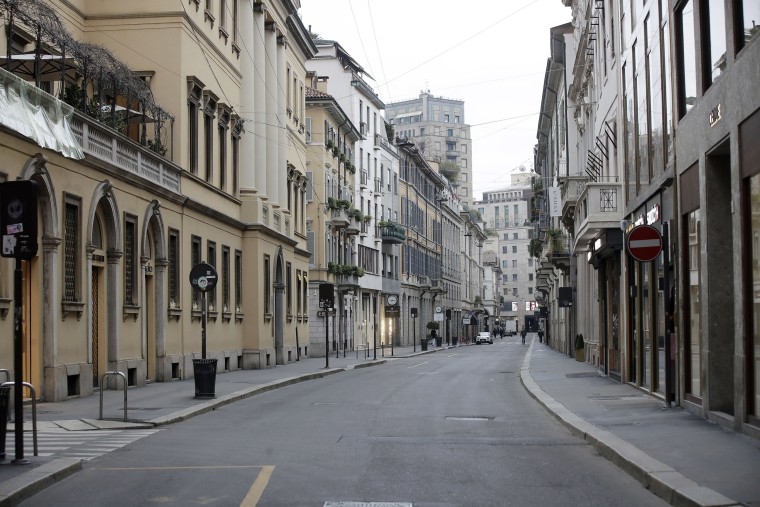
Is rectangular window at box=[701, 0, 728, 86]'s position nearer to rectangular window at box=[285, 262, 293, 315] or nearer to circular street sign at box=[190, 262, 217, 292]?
circular street sign at box=[190, 262, 217, 292]

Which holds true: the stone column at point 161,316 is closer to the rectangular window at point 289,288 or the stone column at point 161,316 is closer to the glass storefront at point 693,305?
the glass storefront at point 693,305

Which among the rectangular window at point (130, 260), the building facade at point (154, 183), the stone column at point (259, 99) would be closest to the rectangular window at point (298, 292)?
the building facade at point (154, 183)

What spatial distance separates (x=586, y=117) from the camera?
4084 centimetres

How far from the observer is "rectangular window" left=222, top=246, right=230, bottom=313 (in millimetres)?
35906

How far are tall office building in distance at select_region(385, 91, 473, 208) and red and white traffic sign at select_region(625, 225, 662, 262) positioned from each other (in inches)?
6060

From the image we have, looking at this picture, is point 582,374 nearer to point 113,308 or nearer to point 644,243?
point 113,308

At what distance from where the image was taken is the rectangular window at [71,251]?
70.6ft

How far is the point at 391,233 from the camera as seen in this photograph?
75500 millimetres

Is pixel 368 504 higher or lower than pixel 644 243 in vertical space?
lower

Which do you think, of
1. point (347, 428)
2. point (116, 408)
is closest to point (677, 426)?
point (347, 428)

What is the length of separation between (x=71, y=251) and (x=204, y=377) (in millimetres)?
3907

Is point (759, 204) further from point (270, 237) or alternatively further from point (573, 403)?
point (270, 237)

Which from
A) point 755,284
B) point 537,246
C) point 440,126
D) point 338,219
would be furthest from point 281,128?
point 440,126

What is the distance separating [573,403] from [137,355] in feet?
38.8
